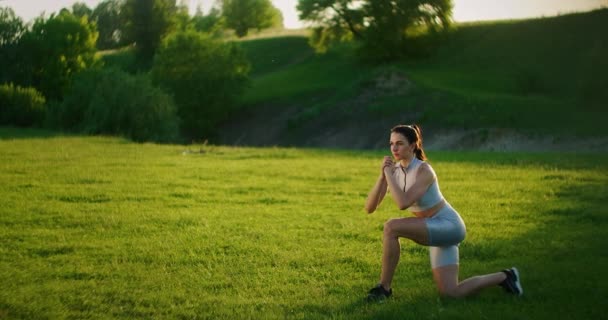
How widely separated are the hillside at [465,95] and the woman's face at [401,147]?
3249 centimetres

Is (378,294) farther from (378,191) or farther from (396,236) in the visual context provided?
(378,191)

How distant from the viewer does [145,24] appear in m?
81.8

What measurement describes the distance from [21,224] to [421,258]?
7.09 m

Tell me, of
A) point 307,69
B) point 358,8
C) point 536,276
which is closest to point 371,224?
point 536,276

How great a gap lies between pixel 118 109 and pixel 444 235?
34.9 m

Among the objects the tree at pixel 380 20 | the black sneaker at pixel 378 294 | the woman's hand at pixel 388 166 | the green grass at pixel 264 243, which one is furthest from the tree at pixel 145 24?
the black sneaker at pixel 378 294

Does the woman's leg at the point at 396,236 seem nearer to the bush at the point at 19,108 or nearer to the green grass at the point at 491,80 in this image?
the green grass at the point at 491,80

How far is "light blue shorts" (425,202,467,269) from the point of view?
698 cm

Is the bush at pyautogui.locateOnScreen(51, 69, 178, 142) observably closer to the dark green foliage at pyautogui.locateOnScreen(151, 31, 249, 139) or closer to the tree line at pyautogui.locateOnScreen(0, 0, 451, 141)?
the tree line at pyautogui.locateOnScreen(0, 0, 451, 141)

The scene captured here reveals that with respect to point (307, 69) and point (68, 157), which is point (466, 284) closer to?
point (68, 157)

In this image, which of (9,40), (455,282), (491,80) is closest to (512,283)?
(455,282)

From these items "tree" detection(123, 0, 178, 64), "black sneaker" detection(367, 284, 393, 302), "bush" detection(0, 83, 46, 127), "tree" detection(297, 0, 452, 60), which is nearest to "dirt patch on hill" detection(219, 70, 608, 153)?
"tree" detection(297, 0, 452, 60)

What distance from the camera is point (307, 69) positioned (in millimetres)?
70250

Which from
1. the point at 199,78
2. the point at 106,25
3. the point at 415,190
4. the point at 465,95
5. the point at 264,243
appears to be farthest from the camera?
the point at 106,25
